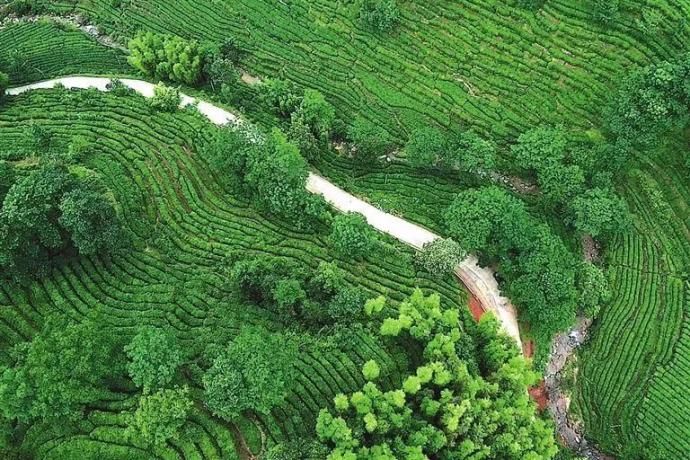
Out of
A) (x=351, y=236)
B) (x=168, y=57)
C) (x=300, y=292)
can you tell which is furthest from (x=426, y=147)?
(x=168, y=57)

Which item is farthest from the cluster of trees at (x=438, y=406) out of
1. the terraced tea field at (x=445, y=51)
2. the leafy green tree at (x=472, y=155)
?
the terraced tea field at (x=445, y=51)

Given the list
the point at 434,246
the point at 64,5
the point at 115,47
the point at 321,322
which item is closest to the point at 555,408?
the point at 434,246

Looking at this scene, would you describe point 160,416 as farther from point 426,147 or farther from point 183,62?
point 183,62

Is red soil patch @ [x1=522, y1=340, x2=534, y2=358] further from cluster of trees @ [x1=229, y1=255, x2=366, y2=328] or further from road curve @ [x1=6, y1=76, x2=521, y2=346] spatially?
cluster of trees @ [x1=229, y1=255, x2=366, y2=328]

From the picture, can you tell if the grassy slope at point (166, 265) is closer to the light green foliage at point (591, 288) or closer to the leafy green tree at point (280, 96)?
the leafy green tree at point (280, 96)

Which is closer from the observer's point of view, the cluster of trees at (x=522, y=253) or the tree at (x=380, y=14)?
the cluster of trees at (x=522, y=253)

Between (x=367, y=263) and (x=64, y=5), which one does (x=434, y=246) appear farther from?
(x=64, y=5)

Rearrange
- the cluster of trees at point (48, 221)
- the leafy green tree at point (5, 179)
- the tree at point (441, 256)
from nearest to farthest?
the cluster of trees at point (48, 221) < the leafy green tree at point (5, 179) < the tree at point (441, 256)
